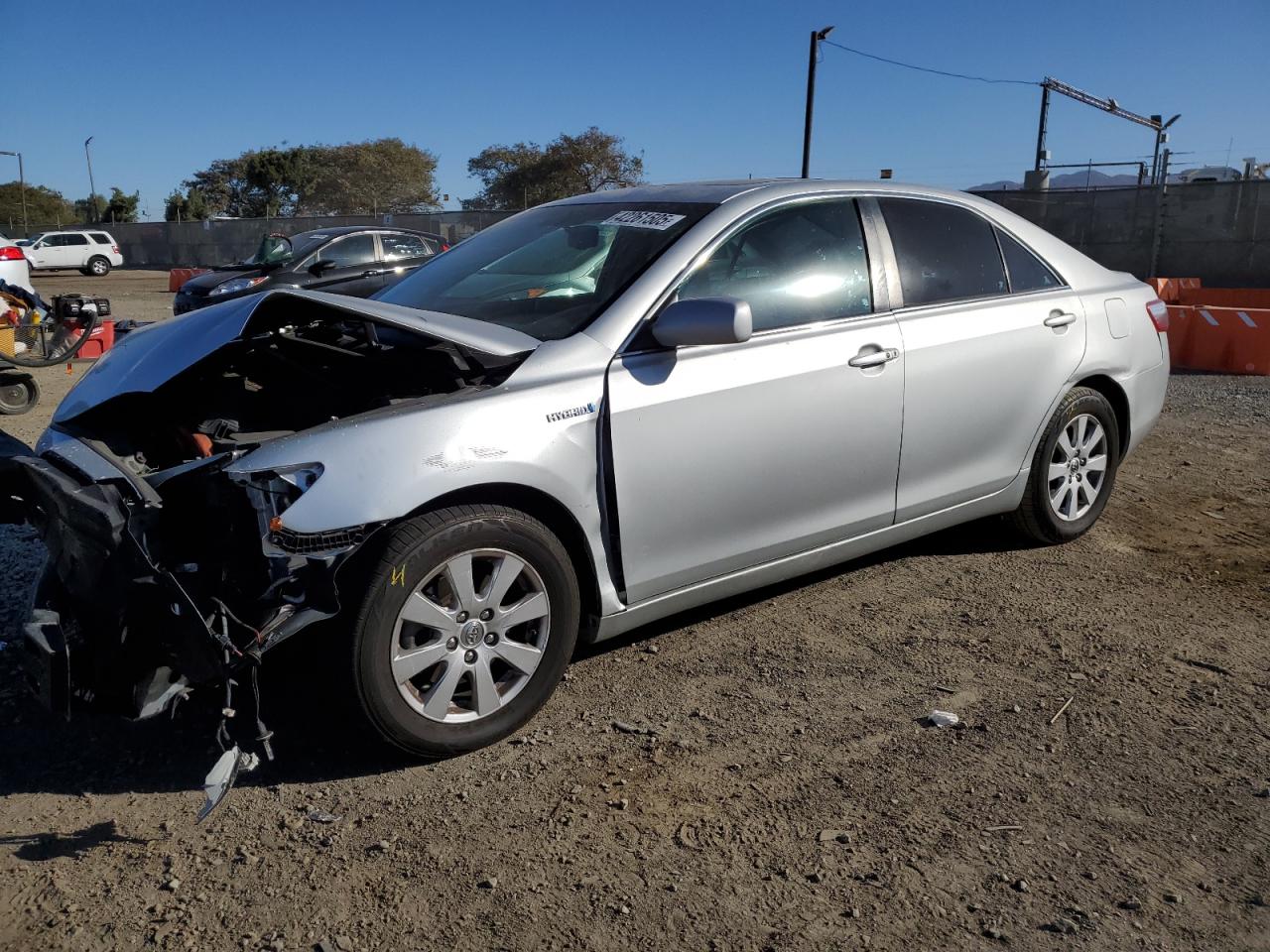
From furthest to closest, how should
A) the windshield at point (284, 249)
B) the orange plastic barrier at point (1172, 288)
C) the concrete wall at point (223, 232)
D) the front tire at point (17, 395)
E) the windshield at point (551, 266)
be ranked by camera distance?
1. the concrete wall at point (223, 232)
2. the orange plastic barrier at point (1172, 288)
3. the windshield at point (284, 249)
4. the front tire at point (17, 395)
5. the windshield at point (551, 266)

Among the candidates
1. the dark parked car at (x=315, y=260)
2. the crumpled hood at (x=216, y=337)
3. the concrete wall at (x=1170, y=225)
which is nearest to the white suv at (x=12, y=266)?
the dark parked car at (x=315, y=260)

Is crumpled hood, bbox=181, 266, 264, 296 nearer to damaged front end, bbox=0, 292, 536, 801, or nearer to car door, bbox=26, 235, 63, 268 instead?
damaged front end, bbox=0, 292, 536, 801

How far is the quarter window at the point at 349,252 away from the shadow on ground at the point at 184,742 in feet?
36.6

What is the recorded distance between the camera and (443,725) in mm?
3068

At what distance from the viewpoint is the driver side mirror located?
3.26 metres

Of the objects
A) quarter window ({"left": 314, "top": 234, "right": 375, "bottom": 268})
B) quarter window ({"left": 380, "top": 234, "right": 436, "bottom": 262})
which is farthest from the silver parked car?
quarter window ({"left": 380, "top": 234, "right": 436, "bottom": 262})

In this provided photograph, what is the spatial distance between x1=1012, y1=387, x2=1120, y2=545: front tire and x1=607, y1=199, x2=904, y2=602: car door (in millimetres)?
1064

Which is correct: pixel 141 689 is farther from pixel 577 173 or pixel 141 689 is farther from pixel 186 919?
pixel 577 173

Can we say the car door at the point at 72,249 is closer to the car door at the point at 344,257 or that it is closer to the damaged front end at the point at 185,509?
the car door at the point at 344,257

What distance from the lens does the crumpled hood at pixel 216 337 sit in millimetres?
3150

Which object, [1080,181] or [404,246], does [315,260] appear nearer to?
[404,246]

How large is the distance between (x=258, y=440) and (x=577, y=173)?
179 ft

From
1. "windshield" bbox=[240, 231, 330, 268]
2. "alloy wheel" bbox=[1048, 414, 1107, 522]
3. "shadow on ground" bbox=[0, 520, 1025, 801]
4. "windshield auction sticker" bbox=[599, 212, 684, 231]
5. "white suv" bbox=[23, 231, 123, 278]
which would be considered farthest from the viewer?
"white suv" bbox=[23, 231, 123, 278]

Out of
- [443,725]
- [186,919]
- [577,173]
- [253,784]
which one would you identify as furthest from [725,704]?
[577,173]
